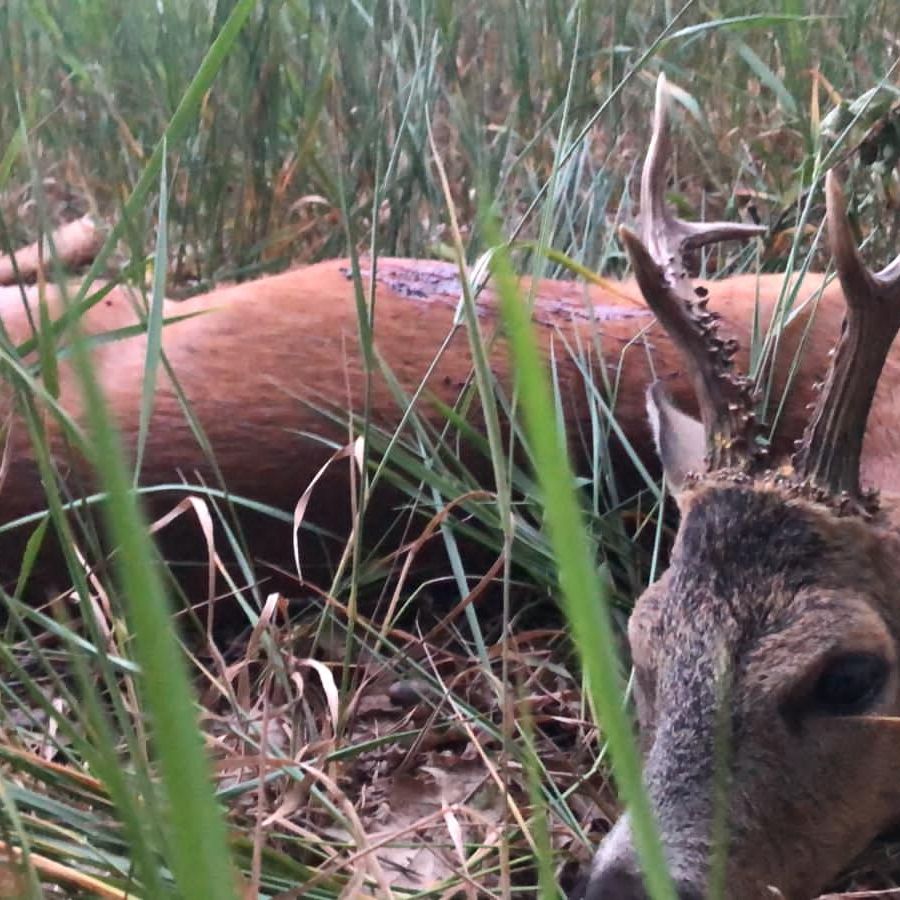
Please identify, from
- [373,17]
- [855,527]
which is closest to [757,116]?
[373,17]

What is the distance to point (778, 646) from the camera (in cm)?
178

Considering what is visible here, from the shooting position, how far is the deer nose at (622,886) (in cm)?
154

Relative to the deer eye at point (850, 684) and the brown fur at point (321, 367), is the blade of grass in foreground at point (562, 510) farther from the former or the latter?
the brown fur at point (321, 367)

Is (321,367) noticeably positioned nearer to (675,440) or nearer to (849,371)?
(675,440)

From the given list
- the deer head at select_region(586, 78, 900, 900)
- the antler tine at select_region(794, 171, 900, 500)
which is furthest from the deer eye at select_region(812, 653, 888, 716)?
the antler tine at select_region(794, 171, 900, 500)

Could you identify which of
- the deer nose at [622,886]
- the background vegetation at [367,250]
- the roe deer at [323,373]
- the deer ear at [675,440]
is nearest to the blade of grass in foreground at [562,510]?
the background vegetation at [367,250]

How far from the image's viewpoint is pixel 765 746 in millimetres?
1753

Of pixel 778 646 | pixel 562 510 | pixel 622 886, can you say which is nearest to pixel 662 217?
pixel 778 646

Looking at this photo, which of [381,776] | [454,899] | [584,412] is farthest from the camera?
[584,412]

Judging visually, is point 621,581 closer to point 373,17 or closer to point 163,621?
point 373,17

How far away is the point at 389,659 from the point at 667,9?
238 cm

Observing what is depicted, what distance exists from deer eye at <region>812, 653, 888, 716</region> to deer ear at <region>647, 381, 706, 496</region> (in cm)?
44

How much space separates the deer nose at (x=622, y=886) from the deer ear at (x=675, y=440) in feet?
2.42

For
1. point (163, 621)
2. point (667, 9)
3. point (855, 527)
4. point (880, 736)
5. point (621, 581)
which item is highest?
point (163, 621)
